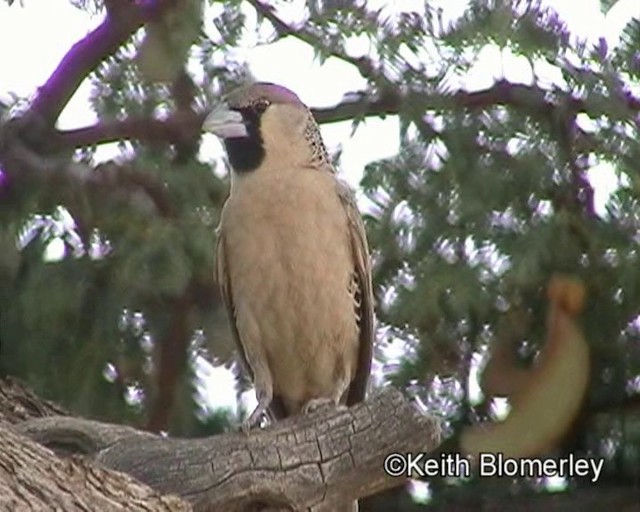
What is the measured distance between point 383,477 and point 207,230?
0.73 meters

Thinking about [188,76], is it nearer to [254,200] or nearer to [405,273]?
[254,200]

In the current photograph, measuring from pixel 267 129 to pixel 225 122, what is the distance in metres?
0.17

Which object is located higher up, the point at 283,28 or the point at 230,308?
the point at 283,28

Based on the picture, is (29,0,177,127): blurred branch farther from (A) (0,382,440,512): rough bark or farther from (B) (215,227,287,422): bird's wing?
(A) (0,382,440,512): rough bark

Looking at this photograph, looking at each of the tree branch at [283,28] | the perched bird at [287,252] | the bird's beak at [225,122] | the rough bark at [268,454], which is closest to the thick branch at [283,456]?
the rough bark at [268,454]

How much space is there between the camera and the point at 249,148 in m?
3.19

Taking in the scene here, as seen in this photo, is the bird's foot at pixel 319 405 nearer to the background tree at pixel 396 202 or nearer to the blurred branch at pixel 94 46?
the background tree at pixel 396 202

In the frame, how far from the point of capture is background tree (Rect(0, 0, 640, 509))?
3.05 metres

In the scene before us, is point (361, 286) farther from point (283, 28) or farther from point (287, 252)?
point (283, 28)

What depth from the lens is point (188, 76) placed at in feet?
10.5

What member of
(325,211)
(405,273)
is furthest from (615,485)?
(325,211)

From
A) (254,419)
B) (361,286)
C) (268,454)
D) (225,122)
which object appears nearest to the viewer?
(268,454)

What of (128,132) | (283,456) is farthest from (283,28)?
(283,456)

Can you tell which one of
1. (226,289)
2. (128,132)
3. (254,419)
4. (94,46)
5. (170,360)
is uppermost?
(94,46)
